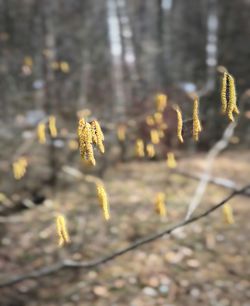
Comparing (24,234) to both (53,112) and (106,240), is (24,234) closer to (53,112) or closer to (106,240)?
(106,240)

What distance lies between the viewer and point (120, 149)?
34.3ft

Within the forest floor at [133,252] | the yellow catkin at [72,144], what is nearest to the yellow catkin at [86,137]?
the forest floor at [133,252]

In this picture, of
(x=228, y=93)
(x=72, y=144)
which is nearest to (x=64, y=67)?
(x=72, y=144)

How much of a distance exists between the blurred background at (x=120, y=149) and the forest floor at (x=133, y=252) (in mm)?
22

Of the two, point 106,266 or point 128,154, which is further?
point 128,154

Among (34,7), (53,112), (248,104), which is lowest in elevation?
(248,104)

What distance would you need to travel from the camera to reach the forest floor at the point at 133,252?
477 cm

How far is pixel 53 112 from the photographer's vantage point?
31.4ft

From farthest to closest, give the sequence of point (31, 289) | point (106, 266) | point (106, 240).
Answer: point (106, 240)
point (106, 266)
point (31, 289)

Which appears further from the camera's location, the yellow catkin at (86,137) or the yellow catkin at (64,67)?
the yellow catkin at (64,67)

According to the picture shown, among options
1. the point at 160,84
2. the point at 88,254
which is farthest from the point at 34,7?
the point at 88,254

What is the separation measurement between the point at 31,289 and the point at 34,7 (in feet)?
25.5

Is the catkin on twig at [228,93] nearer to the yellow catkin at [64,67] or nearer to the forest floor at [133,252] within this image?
the forest floor at [133,252]

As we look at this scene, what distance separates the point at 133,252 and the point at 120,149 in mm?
5095
